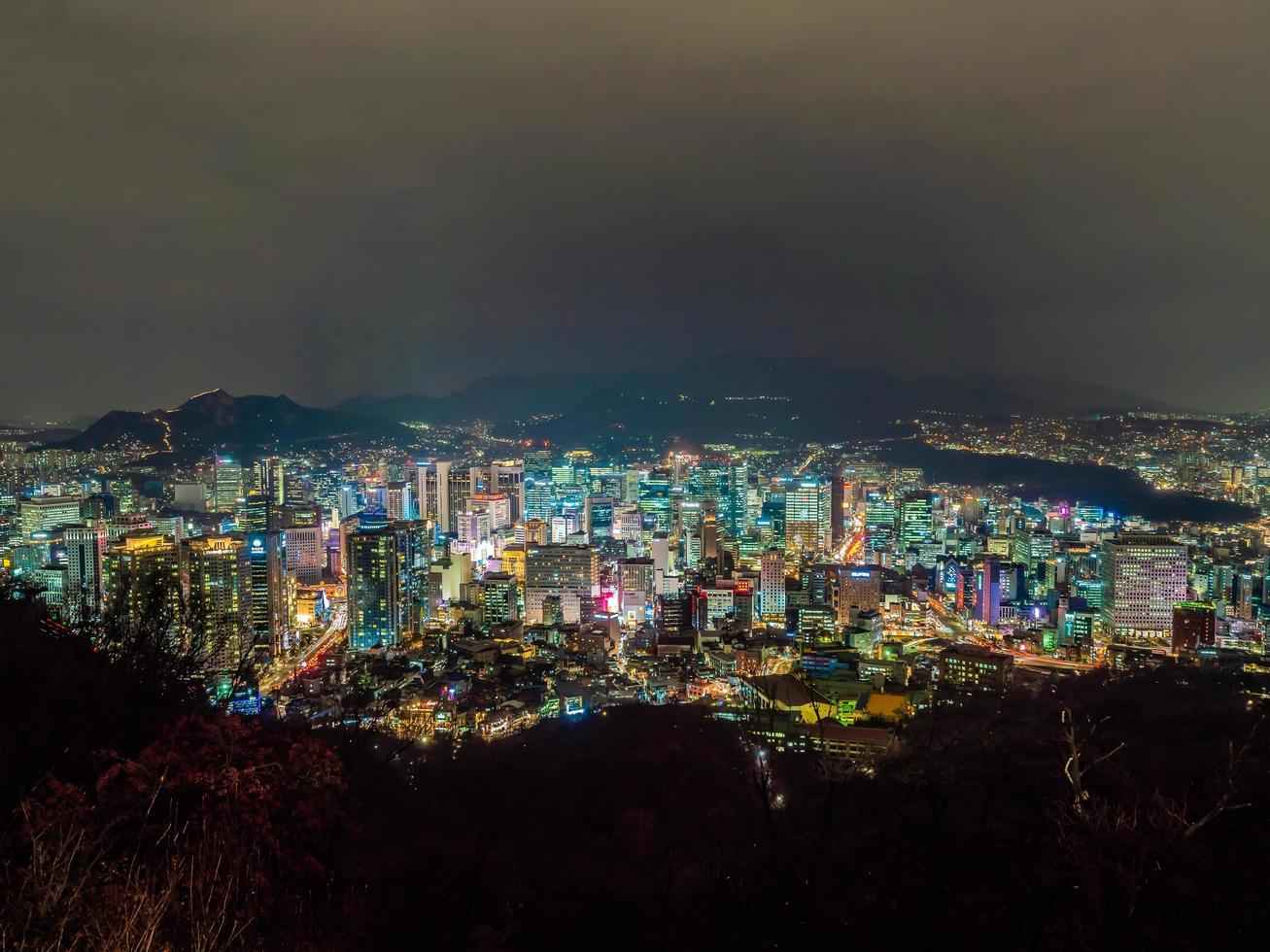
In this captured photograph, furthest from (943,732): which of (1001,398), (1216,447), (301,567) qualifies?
(1001,398)

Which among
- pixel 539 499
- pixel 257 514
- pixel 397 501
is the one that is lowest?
pixel 539 499

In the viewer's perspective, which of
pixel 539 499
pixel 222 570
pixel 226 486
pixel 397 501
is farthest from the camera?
pixel 539 499

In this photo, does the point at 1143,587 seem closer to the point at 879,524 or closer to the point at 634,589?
the point at 879,524

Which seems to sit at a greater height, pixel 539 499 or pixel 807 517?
pixel 539 499

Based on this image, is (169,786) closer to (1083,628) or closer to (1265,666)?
(1265,666)

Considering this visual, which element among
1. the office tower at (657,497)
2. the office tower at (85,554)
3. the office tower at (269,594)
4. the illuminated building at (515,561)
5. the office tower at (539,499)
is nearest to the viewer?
the office tower at (85,554)

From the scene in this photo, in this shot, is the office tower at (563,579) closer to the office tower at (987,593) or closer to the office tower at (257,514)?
the office tower at (257,514)

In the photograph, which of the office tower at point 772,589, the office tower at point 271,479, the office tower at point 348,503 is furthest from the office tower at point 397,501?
the office tower at point 772,589

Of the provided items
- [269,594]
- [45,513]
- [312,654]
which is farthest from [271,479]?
[312,654]
